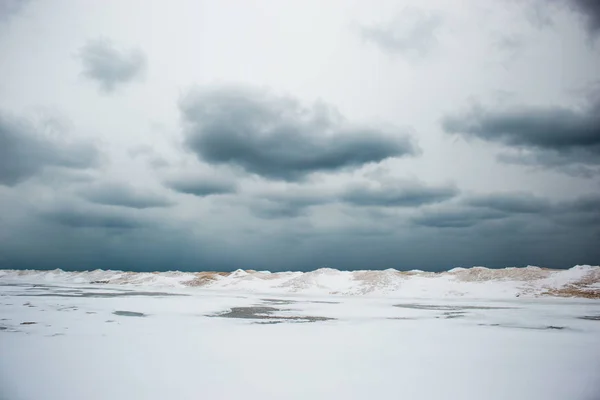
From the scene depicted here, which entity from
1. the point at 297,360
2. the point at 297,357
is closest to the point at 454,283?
the point at 297,357

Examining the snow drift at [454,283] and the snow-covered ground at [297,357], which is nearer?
the snow-covered ground at [297,357]

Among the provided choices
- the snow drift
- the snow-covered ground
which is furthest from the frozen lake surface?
the snow drift

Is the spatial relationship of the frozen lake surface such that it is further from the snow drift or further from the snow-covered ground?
the snow drift

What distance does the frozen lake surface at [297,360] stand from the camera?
8.19 meters

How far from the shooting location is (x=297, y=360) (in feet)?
35.6

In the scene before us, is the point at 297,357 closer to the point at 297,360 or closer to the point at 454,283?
the point at 297,360

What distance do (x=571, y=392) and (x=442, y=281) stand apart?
41.2 meters

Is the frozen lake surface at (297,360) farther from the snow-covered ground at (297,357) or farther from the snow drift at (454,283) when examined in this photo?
the snow drift at (454,283)

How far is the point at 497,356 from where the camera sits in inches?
454

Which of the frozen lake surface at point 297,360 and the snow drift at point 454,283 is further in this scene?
the snow drift at point 454,283

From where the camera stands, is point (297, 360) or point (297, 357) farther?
point (297, 357)

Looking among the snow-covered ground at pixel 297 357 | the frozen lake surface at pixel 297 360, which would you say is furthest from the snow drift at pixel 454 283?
the frozen lake surface at pixel 297 360

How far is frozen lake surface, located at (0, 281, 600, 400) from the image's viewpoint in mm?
8188

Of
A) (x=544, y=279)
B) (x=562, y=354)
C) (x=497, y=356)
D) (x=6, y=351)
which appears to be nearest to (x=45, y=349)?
(x=6, y=351)
